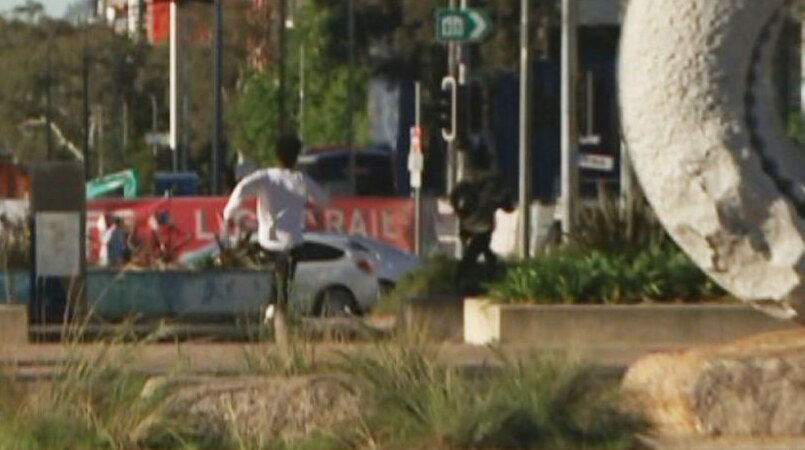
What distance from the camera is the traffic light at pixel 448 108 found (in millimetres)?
30188

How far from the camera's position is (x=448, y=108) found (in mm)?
30859

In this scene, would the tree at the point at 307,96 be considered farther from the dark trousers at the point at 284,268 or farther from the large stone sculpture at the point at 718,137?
the large stone sculpture at the point at 718,137

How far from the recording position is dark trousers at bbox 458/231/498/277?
79.3 ft

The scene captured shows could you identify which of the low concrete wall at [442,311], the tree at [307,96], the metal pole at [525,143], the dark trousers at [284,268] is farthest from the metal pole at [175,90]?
the dark trousers at [284,268]

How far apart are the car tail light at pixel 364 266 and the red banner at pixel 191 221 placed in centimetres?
139

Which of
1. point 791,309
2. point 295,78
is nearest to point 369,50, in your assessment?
point 295,78

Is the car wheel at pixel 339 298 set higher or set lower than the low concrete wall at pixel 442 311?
lower

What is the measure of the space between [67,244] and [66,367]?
38.7ft

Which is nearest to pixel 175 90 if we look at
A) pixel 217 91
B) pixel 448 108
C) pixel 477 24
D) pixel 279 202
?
pixel 217 91

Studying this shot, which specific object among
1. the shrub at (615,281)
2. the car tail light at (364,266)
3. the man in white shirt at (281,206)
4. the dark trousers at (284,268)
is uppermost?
the man in white shirt at (281,206)

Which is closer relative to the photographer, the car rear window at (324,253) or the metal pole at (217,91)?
the car rear window at (324,253)

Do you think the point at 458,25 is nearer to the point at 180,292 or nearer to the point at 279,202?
the point at 180,292

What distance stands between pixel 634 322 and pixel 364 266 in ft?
52.8

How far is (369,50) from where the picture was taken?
73.6 m
